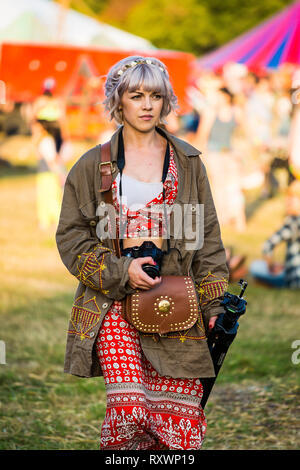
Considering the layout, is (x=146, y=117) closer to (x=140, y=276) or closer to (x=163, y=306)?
(x=140, y=276)

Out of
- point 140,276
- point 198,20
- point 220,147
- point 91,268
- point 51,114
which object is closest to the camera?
point 140,276

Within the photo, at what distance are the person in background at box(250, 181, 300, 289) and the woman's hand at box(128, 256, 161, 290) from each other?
5.75 meters

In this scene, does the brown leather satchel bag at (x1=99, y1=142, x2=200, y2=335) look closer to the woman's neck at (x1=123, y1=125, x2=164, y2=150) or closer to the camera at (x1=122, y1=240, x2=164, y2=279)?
the camera at (x1=122, y1=240, x2=164, y2=279)

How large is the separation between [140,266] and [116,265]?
115mm

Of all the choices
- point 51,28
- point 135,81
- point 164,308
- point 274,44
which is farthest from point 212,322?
point 51,28

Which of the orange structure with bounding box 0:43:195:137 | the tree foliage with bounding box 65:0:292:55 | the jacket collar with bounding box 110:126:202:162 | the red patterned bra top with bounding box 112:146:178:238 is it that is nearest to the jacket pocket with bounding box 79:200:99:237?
the red patterned bra top with bounding box 112:146:178:238

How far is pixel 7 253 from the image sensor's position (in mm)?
10344

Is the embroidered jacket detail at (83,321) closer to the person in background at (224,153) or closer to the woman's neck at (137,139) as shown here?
the woman's neck at (137,139)

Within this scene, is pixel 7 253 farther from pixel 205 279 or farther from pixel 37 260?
pixel 205 279

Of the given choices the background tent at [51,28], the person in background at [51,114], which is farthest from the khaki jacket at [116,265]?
the background tent at [51,28]

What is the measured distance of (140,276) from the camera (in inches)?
129

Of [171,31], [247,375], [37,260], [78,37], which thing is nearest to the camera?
[247,375]
